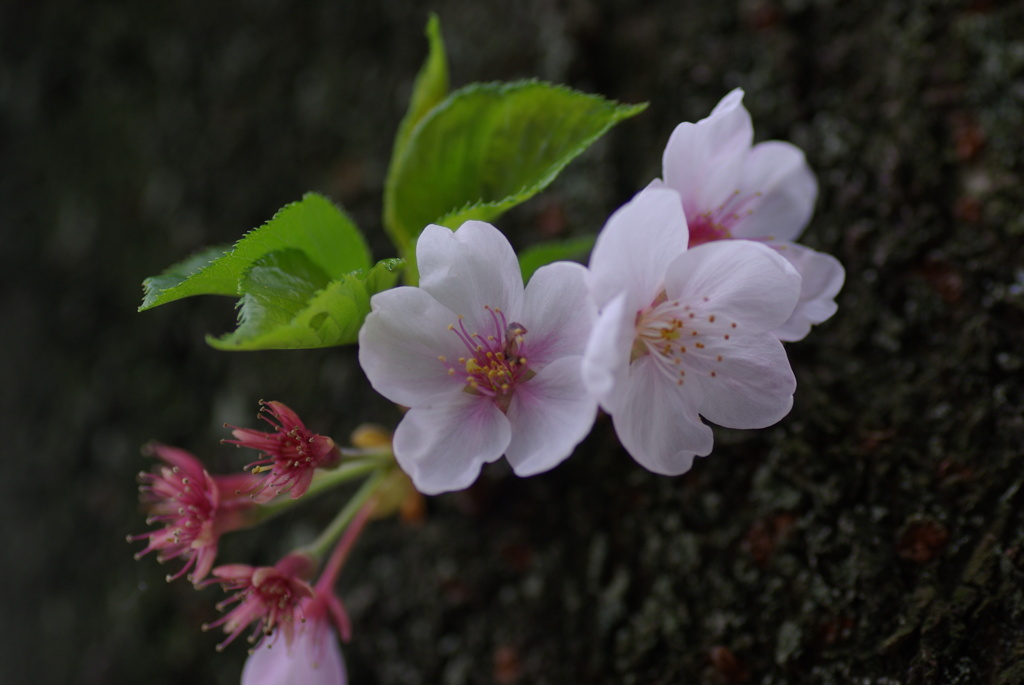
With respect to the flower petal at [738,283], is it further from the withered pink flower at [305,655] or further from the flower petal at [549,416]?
the withered pink flower at [305,655]

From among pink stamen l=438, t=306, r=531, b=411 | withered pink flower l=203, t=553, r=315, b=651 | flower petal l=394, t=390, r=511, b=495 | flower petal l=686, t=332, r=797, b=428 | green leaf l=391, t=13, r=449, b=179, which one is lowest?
withered pink flower l=203, t=553, r=315, b=651

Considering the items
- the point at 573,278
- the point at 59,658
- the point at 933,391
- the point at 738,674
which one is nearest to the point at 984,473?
the point at 933,391

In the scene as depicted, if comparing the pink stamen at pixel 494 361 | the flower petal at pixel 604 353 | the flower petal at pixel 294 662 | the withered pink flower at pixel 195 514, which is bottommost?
the flower petal at pixel 294 662

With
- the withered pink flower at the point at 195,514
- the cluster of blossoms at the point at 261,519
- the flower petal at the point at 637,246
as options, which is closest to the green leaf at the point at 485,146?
the flower petal at the point at 637,246

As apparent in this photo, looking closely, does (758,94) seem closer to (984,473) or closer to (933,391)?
(933,391)

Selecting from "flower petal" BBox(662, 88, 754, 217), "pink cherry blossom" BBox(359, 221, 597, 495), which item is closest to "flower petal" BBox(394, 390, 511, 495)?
"pink cherry blossom" BBox(359, 221, 597, 495)

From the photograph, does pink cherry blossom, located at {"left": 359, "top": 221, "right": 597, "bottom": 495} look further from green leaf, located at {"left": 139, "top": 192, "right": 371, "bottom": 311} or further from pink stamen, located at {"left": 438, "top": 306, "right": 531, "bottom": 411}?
green leaf, located at {"left": 139, "top": 192, "right": 371, "bottom": 311}

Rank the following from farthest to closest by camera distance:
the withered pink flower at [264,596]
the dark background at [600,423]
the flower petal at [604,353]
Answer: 1. the dark background at [600,423]
2. the withered pink flower at [264,596]
3. the flower petal at [604,353]
